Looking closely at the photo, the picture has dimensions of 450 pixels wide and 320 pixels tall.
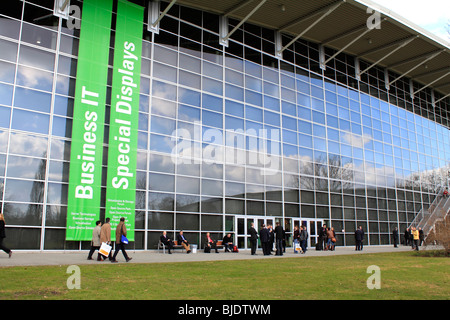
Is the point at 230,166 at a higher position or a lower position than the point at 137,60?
lower

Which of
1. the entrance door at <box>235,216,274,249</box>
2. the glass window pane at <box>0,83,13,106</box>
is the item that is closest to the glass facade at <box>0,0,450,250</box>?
the glass window pane at <box>0,83,13,106</box>

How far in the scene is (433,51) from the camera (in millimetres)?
30969

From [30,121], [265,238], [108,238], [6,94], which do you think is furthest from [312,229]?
[6,94]

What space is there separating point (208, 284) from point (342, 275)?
13.1 ft

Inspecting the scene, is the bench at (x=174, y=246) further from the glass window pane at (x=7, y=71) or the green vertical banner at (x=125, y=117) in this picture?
the glass window pane at (x=7, y=71)

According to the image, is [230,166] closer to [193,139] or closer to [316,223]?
[193,139]

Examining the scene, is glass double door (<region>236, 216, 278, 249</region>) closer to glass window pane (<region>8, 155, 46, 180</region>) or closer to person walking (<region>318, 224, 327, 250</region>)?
person walking (<region>318, 224, 327, 250</region>)

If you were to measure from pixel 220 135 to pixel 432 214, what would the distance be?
75.5ft

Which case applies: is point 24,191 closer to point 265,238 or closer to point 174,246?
point 174,246

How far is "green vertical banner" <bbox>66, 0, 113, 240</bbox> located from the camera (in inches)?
691

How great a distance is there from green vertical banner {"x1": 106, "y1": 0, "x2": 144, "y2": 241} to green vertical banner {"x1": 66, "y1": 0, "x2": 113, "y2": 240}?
504mm

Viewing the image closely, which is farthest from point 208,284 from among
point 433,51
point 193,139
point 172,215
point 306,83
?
point 433,51

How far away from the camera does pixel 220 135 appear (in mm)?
23031

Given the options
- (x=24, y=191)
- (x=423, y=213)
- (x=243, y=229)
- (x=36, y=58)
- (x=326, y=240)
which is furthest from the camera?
(x=423, y=213)
